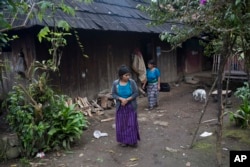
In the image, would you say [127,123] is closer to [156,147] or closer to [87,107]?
[156,147]

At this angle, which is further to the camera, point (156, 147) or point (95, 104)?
point (95, 104)

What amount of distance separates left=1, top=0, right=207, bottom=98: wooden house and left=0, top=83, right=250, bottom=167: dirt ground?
5.24 feet

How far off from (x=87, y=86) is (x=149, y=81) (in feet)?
6.61

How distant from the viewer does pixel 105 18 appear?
329 inches

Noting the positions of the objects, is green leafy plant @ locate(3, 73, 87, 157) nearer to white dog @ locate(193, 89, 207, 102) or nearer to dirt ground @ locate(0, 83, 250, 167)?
dirt ground @ locate(0, 83, 250, 167)

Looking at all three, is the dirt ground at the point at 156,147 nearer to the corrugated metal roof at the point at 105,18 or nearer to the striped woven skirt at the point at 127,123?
the striped woven skirt at the point at 127,123

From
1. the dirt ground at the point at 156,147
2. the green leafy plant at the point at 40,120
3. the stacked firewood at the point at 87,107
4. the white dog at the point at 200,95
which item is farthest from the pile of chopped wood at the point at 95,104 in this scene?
the white dog at the point at 200,95

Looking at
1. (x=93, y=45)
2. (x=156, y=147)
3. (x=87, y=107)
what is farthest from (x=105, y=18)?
(x=156, y=147)

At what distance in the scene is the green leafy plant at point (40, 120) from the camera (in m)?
4.93

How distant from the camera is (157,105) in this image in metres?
8.75

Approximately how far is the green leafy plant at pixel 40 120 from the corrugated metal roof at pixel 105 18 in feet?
5.33

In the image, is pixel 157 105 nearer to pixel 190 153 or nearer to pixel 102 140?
pixel 102 140

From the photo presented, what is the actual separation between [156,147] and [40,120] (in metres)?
2.33

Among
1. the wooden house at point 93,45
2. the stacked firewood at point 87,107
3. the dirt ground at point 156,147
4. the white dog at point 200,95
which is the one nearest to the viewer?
the dirt ground at point 156,147
